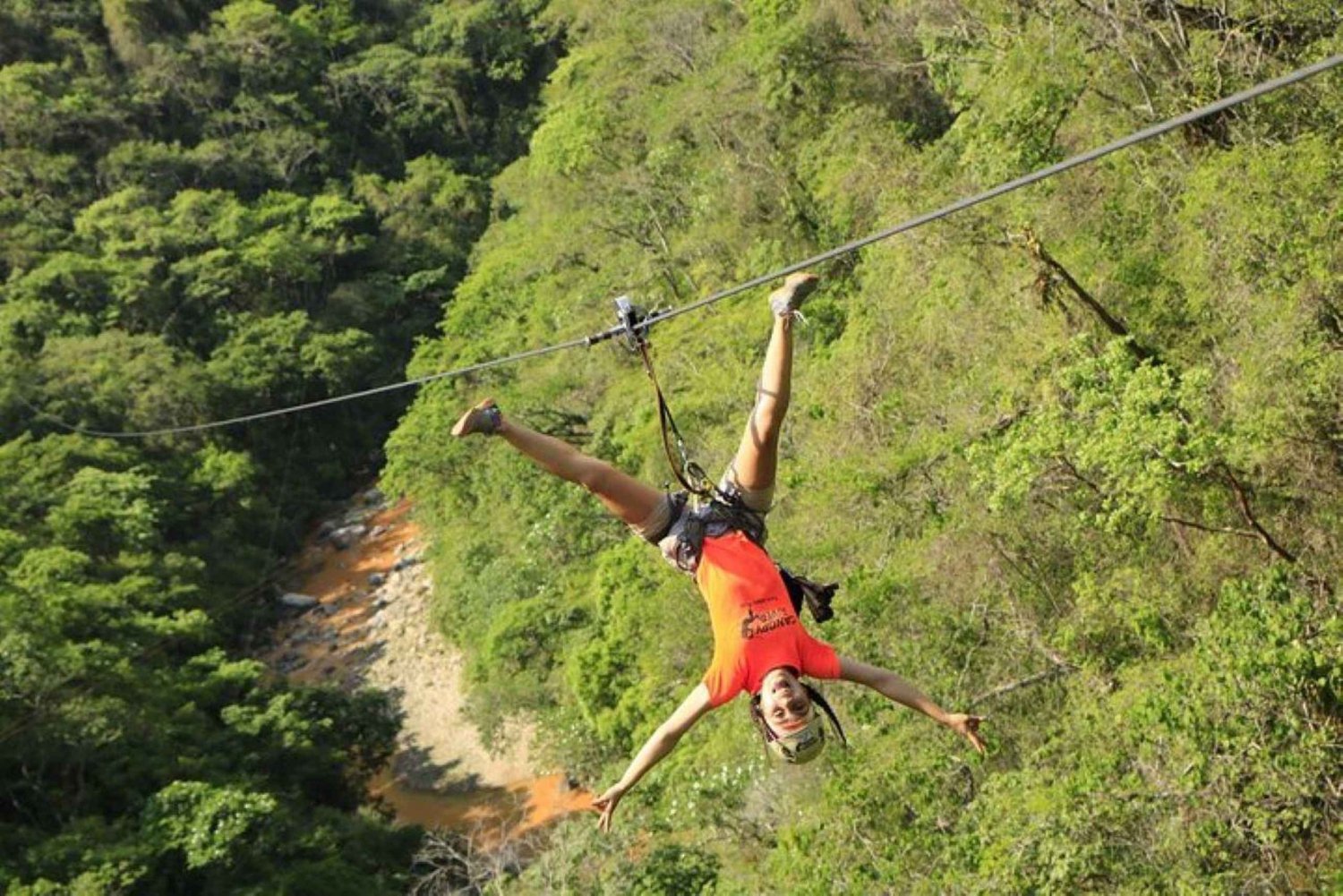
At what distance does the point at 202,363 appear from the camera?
2923 centimetres

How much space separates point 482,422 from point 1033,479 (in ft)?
15.6

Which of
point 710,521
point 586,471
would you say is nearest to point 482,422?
point 586,471

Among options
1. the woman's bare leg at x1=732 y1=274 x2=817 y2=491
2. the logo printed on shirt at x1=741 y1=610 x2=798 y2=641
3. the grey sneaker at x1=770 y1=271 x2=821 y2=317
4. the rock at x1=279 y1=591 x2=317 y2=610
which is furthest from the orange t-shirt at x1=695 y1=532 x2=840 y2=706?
the rock at x1=279 y1=591 x2=317 y2=610

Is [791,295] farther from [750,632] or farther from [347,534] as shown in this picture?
[347,534]

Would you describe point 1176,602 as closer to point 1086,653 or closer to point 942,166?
point 1086,653

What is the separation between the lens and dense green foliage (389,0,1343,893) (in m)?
6.49

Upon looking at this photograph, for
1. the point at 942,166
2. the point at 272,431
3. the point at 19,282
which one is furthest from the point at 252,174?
the point at 942,166

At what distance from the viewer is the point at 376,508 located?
96.8 feet

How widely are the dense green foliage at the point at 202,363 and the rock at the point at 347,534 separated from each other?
96 cm

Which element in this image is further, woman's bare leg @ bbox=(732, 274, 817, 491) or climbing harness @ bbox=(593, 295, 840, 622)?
climbing harness @ bbox=(593, 295, 840, 622)

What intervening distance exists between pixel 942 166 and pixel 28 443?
64.2 feet

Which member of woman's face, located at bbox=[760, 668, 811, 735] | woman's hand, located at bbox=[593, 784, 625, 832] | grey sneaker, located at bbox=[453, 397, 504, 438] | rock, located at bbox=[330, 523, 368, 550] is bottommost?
rock, located at bbox=[330, 523, 368, 550]

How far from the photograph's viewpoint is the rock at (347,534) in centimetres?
2819

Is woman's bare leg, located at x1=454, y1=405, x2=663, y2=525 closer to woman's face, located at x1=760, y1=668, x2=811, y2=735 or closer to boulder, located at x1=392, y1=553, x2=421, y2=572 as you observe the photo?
woman's face, located at x1=760, y1=668, x2=811, y2=735
